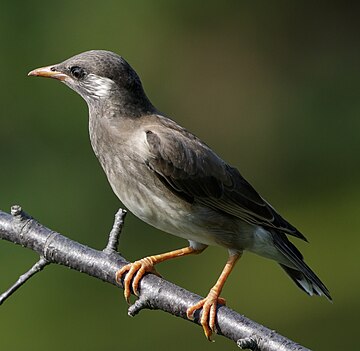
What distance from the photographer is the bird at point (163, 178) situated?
3854mm

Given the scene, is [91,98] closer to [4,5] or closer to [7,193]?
[7,193]

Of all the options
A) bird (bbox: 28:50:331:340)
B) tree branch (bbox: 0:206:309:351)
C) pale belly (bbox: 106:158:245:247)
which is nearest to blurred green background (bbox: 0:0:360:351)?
bird (bbox: 28:50:331:340)

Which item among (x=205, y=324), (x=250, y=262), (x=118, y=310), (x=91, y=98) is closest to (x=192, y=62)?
(x=250, y=262)

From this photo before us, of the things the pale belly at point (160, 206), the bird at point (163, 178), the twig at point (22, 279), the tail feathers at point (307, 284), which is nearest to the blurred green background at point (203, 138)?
the tail feathers at point (307, 284)

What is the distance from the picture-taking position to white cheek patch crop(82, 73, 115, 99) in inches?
157

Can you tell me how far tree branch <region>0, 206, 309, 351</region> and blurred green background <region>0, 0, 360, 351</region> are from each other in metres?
1.56

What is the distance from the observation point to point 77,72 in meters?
4.03

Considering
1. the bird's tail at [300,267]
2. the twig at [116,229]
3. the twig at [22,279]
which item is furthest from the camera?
the bird's tail at [300,267]

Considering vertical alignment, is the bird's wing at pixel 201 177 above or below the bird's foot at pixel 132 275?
above

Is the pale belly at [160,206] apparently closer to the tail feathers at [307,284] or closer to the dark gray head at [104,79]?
the dark gray head at [104,79]

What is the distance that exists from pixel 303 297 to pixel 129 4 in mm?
2026

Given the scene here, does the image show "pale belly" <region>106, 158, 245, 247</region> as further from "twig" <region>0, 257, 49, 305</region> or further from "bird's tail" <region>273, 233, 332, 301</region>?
"twig" <region>0, 257, 49, 305</region>

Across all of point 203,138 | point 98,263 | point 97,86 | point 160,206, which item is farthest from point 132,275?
point 203,138

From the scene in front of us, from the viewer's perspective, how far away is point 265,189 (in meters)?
6.17
